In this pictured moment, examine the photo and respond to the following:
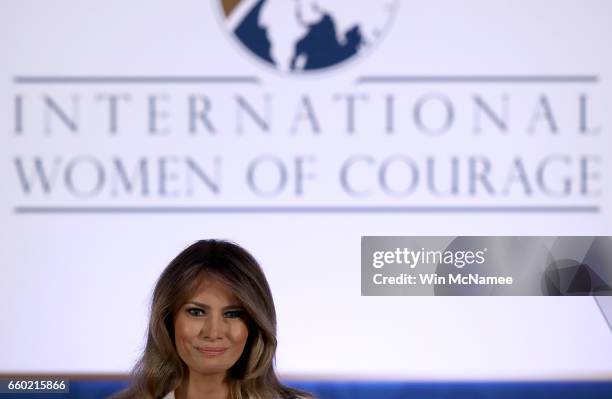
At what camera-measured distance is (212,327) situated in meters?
2.88

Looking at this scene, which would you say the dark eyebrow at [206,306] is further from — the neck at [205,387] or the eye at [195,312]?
the neck at [205,387]

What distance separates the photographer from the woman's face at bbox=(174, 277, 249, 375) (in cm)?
287

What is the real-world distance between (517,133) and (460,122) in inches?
7.7

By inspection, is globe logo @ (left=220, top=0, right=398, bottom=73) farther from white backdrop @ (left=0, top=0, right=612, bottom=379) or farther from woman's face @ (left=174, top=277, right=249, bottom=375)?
woman's face @ (left=174, top=277, right=249, bottom=375)

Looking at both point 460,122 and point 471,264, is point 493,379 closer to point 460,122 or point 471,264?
point 471,264

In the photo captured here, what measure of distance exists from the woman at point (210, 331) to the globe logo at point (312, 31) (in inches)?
57.3

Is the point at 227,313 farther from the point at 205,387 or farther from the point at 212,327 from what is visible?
the point at 205,387

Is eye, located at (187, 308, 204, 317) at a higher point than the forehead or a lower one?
lower

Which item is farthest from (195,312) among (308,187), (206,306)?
(308,187)

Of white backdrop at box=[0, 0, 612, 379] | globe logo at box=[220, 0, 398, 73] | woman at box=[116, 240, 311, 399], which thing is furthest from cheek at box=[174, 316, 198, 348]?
globe logo at box=[220, 0, 398, 73]

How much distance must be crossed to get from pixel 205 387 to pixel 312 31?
1717 mm

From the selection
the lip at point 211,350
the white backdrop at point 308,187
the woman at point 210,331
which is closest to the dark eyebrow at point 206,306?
the woman at point 210,331

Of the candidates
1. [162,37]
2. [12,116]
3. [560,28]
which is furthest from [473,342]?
[12,116]

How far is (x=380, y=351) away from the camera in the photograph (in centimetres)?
419
